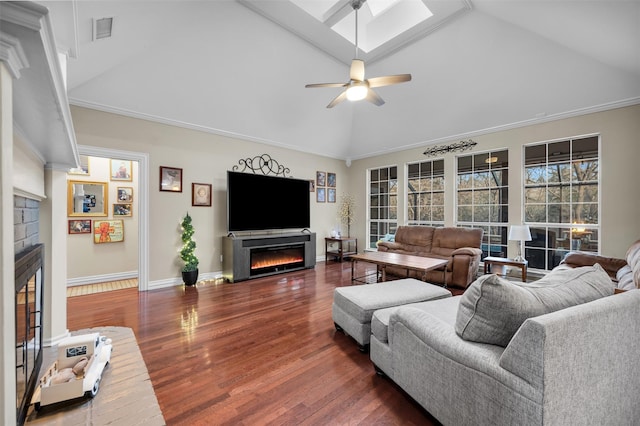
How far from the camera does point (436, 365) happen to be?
1.50 m

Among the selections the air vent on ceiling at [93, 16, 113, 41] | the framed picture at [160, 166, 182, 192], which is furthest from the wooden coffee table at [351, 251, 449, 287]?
the air vent on ceiling at [93, 16, 113, 41]

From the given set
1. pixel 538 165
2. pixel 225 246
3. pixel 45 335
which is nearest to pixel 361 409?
pixel 45 335

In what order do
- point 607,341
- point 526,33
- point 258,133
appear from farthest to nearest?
point 258,133, point 526,33, point 607,341

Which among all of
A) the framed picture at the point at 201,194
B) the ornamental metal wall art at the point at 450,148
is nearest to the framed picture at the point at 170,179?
the framed picture at the point at 201,194

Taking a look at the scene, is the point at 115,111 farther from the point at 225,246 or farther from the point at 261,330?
the point at 261,330

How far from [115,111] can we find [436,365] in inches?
196

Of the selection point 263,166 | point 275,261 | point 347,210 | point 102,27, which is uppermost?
point 102,27

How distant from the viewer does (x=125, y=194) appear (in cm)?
521

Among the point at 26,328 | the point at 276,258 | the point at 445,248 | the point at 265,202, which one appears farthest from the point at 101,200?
the point at 445,248

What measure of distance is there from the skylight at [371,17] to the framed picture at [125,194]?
14.4 feet

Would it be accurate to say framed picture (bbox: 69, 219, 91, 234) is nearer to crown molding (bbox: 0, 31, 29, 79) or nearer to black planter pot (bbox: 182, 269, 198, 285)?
black planter pot (bbox: 182, 269, 198, 285)

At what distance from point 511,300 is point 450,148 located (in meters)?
4.88

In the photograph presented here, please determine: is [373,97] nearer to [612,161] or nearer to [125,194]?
[612,161]

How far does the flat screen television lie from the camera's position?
16.3 ft
